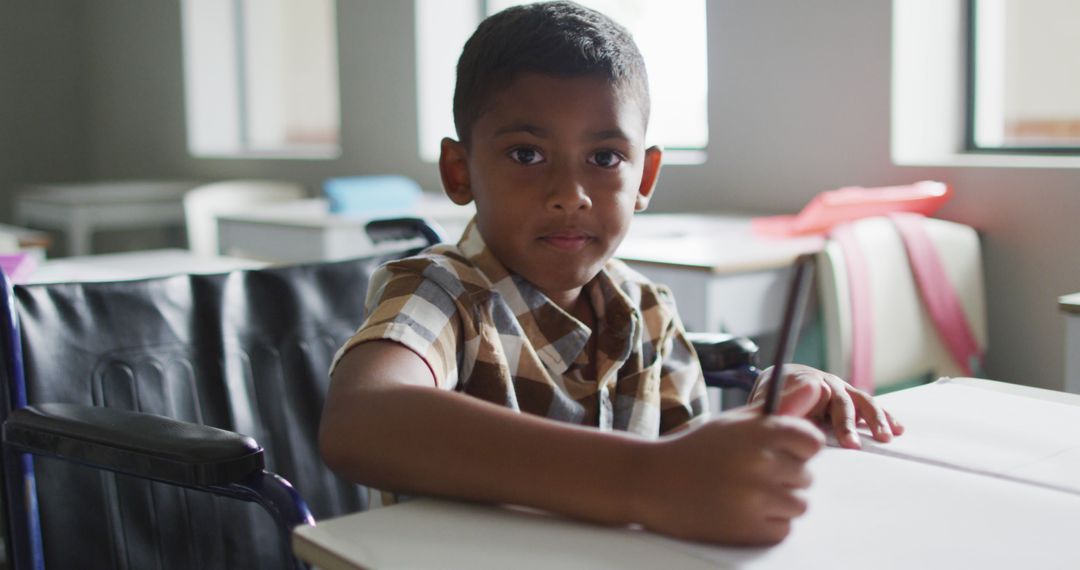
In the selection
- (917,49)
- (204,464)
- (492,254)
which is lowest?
(204,464)

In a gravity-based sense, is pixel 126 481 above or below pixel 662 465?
below

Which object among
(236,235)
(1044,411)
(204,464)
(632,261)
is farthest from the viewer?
(236,235)

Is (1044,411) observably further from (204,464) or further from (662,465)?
(204,464)

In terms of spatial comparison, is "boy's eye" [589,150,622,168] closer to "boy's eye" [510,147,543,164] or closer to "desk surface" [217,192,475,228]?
"boy's eye" [510,147,543,164]

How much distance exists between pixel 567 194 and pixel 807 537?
389 mm

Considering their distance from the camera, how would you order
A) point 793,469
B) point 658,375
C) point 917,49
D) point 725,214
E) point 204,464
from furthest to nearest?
point 725,214 → point 917,49 → point 658,375 → point 204,464 → point 793,469

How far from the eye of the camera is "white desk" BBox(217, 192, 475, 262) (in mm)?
3012

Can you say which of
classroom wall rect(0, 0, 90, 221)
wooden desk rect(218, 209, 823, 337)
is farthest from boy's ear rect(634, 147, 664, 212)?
classroom wall rect(0, 0, 90, 221)

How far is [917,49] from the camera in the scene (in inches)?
102

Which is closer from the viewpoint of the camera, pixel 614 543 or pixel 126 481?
pixel 614 543

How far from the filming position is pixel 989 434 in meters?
0.82

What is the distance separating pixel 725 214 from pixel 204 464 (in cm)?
230

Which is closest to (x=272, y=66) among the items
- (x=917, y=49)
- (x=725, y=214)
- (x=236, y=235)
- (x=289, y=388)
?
(x=236, y=235)

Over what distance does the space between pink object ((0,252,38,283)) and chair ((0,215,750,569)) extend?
2.81ft
